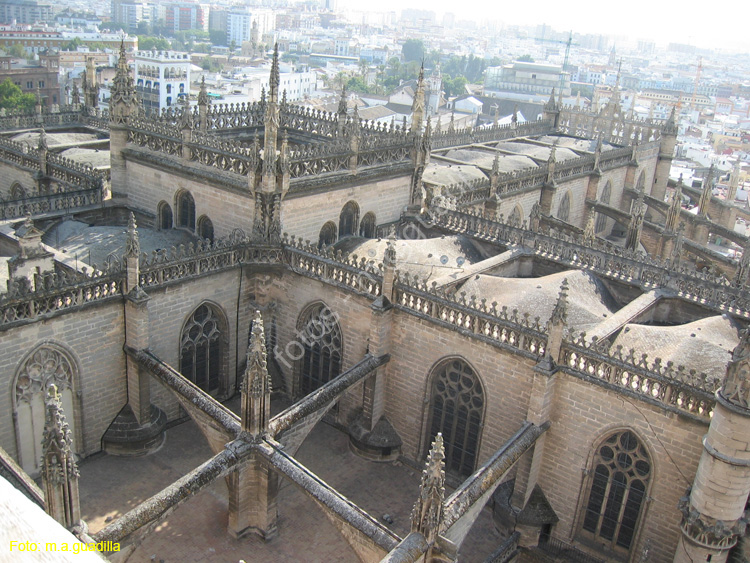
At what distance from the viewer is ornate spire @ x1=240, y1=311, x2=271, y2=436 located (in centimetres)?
2155

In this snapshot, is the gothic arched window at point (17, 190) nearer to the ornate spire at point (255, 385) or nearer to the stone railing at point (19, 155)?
the stone railing at point (19, 155)

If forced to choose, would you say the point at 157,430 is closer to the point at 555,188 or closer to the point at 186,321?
the point at 186,321

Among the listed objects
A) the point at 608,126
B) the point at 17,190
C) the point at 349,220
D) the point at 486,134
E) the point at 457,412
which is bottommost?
the point at 457,412

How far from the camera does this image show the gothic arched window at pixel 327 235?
32.1 metres

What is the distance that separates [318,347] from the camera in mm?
29422

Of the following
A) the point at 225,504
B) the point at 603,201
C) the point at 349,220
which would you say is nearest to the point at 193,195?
the point at 349,220

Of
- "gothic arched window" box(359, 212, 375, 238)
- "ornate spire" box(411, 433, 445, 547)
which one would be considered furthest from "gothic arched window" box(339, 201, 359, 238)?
"ornate spire" box(411, 433, 445, 547)

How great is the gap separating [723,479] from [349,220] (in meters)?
19.8

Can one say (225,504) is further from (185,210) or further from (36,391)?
(185,210)

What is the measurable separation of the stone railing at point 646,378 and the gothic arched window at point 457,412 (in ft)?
13.0

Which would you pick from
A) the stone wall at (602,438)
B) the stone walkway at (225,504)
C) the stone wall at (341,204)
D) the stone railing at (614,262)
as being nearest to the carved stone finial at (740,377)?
the stone wall at (602,438)

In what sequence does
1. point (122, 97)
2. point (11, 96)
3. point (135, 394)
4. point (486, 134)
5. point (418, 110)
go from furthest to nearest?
point (11, 96), point (486, 134), point (418, 110), point (122, 97), point (135, 394)

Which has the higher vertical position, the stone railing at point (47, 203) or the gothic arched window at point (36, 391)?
the stone railing at point (47, 203)

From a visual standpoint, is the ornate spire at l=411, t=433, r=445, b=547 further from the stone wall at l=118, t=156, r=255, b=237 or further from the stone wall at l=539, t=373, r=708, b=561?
the stone wall at l=118, t=156, r=255, b=237
